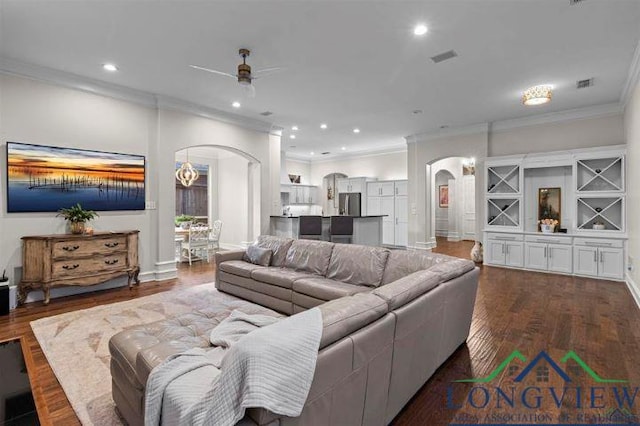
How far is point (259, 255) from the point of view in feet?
14.3

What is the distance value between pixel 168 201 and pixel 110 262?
1336mm

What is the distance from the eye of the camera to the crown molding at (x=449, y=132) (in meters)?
7.05

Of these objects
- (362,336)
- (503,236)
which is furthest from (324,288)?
(503,236)

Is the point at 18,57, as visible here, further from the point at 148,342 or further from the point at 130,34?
the point at 148,342

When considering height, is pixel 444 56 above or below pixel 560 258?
above

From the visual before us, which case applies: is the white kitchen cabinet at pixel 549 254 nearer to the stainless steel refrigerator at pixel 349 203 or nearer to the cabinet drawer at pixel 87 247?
the stainless steel refrigerator at pixel 349 203

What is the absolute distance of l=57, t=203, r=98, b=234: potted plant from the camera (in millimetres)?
4328

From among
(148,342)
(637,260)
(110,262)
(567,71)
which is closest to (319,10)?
(148,342)

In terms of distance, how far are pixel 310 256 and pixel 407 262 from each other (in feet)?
4.10

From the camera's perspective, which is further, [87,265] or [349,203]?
[349,203]

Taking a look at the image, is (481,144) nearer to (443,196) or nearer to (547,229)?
(547,229)

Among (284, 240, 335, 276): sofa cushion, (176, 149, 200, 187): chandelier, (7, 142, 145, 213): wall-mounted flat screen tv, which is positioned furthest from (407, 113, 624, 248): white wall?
(7, 142, 145, 213): wall-mounted flat screen tv

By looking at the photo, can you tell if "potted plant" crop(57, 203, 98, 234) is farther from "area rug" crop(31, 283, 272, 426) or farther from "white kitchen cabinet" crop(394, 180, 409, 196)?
"white kitchen cabinet" crop(394, 180, 409, 196)

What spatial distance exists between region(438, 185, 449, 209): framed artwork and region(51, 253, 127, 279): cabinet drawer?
1024 cm
